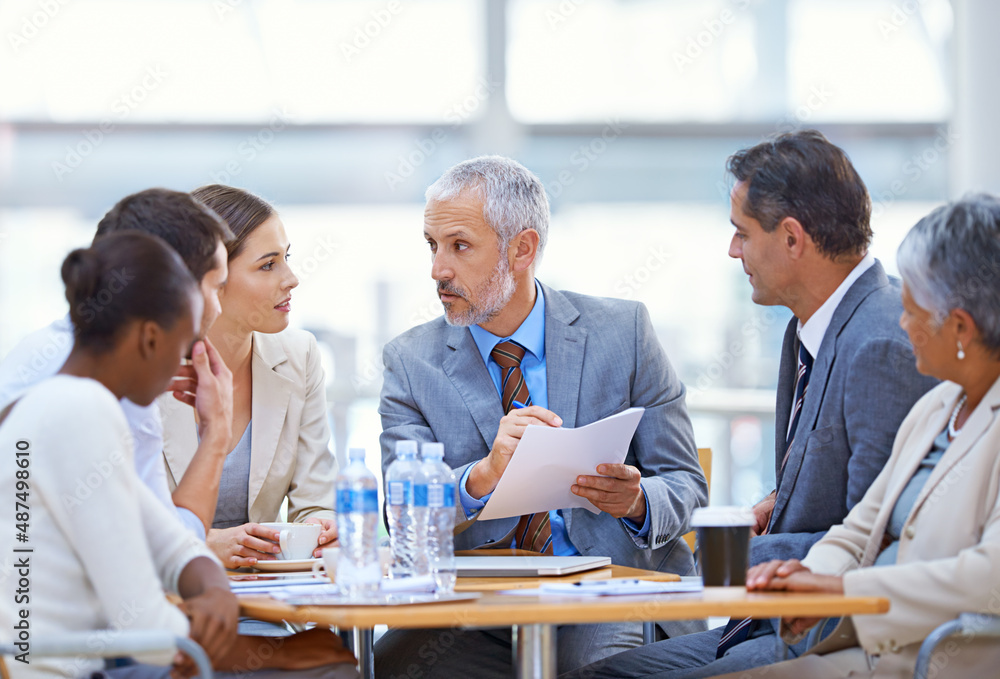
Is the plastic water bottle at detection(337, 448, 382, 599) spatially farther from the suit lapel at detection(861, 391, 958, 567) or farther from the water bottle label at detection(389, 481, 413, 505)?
the suit lapel at detection(861, 391, 958, 567)

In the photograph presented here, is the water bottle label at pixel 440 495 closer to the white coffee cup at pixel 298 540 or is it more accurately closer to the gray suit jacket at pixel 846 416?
the white coffee cup at pixel 298 540

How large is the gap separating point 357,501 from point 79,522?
43 cm

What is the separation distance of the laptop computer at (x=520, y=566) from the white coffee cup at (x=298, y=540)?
0.32m

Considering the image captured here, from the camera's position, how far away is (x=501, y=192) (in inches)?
103

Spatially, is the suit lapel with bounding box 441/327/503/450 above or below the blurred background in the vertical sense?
below

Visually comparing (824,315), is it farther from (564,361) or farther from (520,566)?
(520,566)

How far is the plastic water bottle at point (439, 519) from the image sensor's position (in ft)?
5.32

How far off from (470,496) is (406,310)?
8.67ft

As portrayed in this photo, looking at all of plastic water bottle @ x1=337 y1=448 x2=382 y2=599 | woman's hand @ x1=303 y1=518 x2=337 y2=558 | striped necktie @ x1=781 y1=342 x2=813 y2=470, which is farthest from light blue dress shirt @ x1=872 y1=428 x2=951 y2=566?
A: woman's hand @ x1=303 y1=518 x2=337 y2=558

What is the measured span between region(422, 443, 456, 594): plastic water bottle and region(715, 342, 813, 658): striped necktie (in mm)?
760

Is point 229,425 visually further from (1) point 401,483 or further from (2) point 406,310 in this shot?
(2) point 406,310

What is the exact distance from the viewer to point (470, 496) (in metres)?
2.30

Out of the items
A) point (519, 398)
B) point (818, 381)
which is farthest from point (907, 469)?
point (519, 398)

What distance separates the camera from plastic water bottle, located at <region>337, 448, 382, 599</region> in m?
A: 1.58
